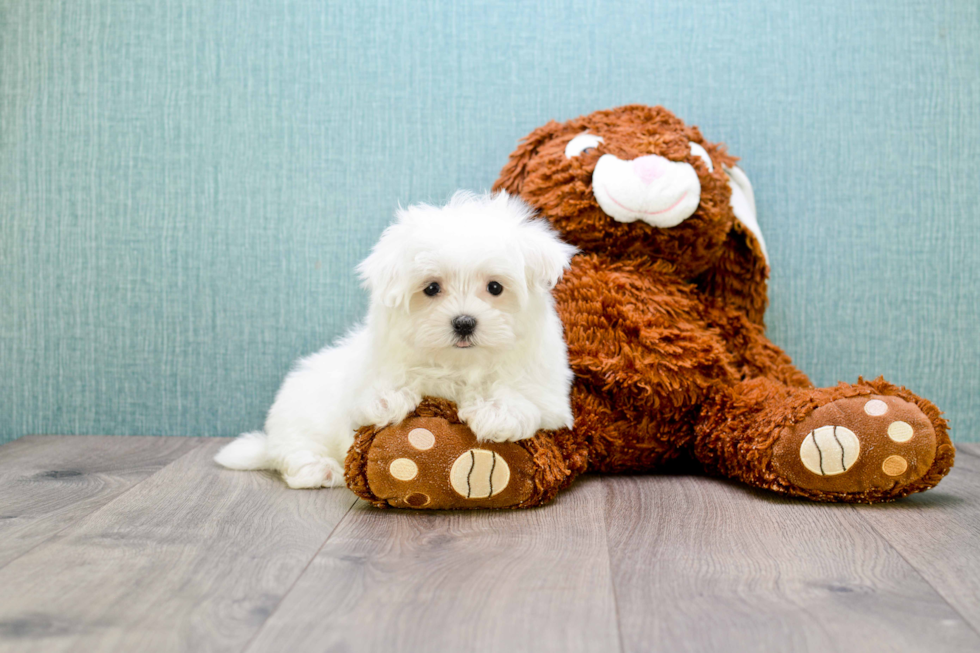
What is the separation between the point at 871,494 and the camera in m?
1.25

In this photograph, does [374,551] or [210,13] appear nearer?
[374,551]

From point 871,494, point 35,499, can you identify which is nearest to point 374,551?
point 35,499

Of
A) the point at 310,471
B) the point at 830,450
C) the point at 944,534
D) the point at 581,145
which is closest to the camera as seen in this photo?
the point at 944,534

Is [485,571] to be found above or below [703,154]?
below

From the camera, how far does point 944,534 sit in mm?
1127

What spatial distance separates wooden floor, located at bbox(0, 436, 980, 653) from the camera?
0.80 meters

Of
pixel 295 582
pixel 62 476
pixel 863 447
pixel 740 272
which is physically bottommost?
pixel 62 476

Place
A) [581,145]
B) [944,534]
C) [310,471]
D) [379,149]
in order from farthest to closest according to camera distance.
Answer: [379,149] → [581,145] → [310,471] → [944,534]

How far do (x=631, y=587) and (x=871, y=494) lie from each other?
556 millimetres

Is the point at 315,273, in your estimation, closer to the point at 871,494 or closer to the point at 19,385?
the point at 19,385

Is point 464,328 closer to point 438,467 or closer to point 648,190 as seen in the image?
point 438,467

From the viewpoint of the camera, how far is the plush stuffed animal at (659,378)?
1.21 meters

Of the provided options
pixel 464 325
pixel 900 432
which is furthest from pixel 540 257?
pixel 900 432

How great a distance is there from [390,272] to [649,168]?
1.87ft
